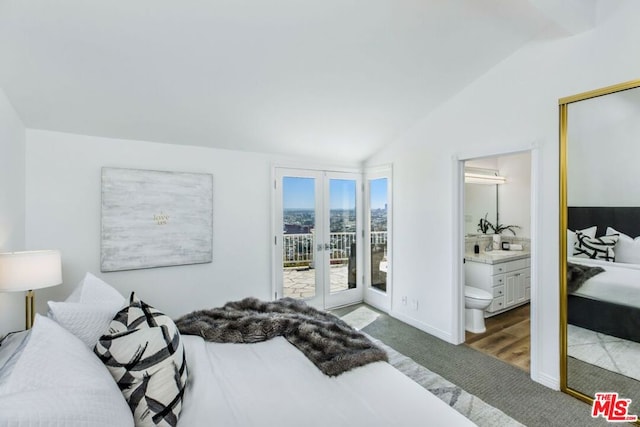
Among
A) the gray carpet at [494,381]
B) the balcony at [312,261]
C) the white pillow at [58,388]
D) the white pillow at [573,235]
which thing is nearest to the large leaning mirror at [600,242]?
the white pillow at [573,235]

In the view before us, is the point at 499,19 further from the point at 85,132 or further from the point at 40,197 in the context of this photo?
the point at 40,197

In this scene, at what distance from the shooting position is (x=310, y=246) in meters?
4.29

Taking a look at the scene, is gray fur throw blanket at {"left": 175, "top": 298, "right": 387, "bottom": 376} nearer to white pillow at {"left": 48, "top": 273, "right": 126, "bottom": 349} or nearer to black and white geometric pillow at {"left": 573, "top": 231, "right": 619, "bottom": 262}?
white pillow at {"left": 48, "top": 273, "right": 126, "bottom": 349}

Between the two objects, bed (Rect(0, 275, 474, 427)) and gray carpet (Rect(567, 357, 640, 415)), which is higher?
bed (Rect(0, 275, 474, 427))

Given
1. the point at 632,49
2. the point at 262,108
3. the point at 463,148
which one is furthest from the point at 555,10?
the point at 262,108

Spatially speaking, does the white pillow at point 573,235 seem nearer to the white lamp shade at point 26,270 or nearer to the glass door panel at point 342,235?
the glass door panel at point 342,235

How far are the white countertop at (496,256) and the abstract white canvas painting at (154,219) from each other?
338 centimetres

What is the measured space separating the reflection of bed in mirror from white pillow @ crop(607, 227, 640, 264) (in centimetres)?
3

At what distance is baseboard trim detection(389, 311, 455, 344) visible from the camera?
3.39 metres

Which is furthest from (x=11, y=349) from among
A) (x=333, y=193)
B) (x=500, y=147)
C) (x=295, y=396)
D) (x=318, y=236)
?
(x=500, y=147)

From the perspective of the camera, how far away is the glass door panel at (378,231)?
173 inches

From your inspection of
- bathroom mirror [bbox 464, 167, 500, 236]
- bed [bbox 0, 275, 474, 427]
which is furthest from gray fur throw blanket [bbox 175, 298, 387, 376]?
bathroom mirror [bbox 464, 167, 500, 236]

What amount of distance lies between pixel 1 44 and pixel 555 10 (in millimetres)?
3567

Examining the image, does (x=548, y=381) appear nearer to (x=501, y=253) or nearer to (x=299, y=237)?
(x=501, y=253)
